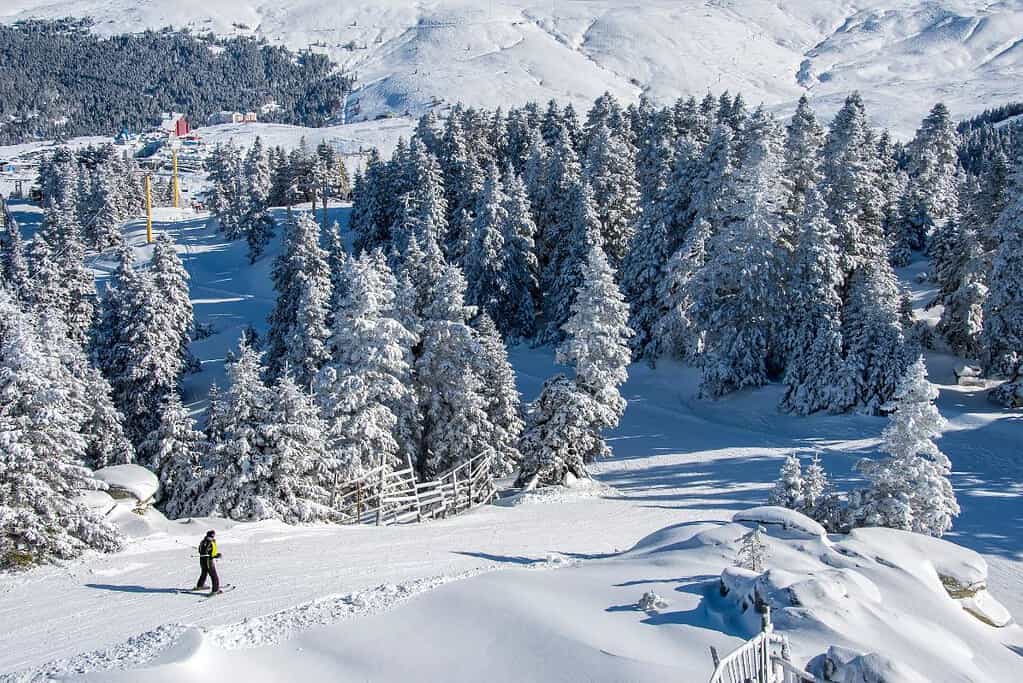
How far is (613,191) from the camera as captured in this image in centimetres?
5678

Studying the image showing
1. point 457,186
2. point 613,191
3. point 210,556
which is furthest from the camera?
point 457,186

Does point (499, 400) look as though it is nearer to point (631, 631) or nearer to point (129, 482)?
point (129, 482)

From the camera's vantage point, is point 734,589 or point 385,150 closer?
point 734,589

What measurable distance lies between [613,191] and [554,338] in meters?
11.6

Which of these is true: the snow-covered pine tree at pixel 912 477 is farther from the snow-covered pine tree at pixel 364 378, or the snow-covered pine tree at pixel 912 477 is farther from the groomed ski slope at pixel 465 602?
the snow-covered pine tree at pixel 364 378

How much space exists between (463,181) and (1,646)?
55.8m

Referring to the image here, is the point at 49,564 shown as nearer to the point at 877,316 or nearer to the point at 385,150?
the point at 877,316

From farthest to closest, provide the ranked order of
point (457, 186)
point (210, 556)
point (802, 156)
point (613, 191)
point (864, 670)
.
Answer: point (457, 186) → point (613, 191) → point (802, 156) → point (210, 556) → point (864, 670)

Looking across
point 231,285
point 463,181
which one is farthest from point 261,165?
point 463,181

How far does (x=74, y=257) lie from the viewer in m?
46.7

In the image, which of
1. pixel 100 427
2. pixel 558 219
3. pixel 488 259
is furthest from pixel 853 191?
pixel 100 427

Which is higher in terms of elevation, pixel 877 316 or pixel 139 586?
pixel 877 316

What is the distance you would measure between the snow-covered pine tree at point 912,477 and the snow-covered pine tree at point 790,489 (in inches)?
74.4

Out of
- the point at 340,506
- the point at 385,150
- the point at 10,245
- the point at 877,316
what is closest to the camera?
the point at 340,506
